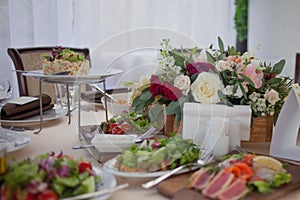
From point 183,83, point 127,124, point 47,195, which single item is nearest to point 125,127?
point 127,124

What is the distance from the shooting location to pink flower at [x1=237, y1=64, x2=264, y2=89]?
1.21 m

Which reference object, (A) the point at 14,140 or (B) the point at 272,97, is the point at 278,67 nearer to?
(B) the point at 272,97

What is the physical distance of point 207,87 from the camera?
116cm

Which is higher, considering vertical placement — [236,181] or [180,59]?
[180,59]

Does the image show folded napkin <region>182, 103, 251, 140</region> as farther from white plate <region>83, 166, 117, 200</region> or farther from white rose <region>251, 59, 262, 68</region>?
white plate <region>83, 166, 117, 200</region>

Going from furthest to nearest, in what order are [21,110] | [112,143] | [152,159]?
[21,110] → [112,143] → [152,159]

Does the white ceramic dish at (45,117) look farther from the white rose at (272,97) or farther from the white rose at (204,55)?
the white rose at (272,97)

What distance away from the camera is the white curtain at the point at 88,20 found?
2.64 metres

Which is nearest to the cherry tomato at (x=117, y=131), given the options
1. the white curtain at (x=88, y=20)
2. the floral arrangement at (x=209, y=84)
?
the floral arrangement at (x=209, y=84)

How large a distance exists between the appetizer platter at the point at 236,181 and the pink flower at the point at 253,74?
0.34 m

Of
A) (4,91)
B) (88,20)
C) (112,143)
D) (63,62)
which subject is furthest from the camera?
(88,20)

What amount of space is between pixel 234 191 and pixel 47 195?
0.36 m

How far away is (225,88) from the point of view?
120 centimetres

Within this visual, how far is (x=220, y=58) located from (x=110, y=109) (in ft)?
1.35
